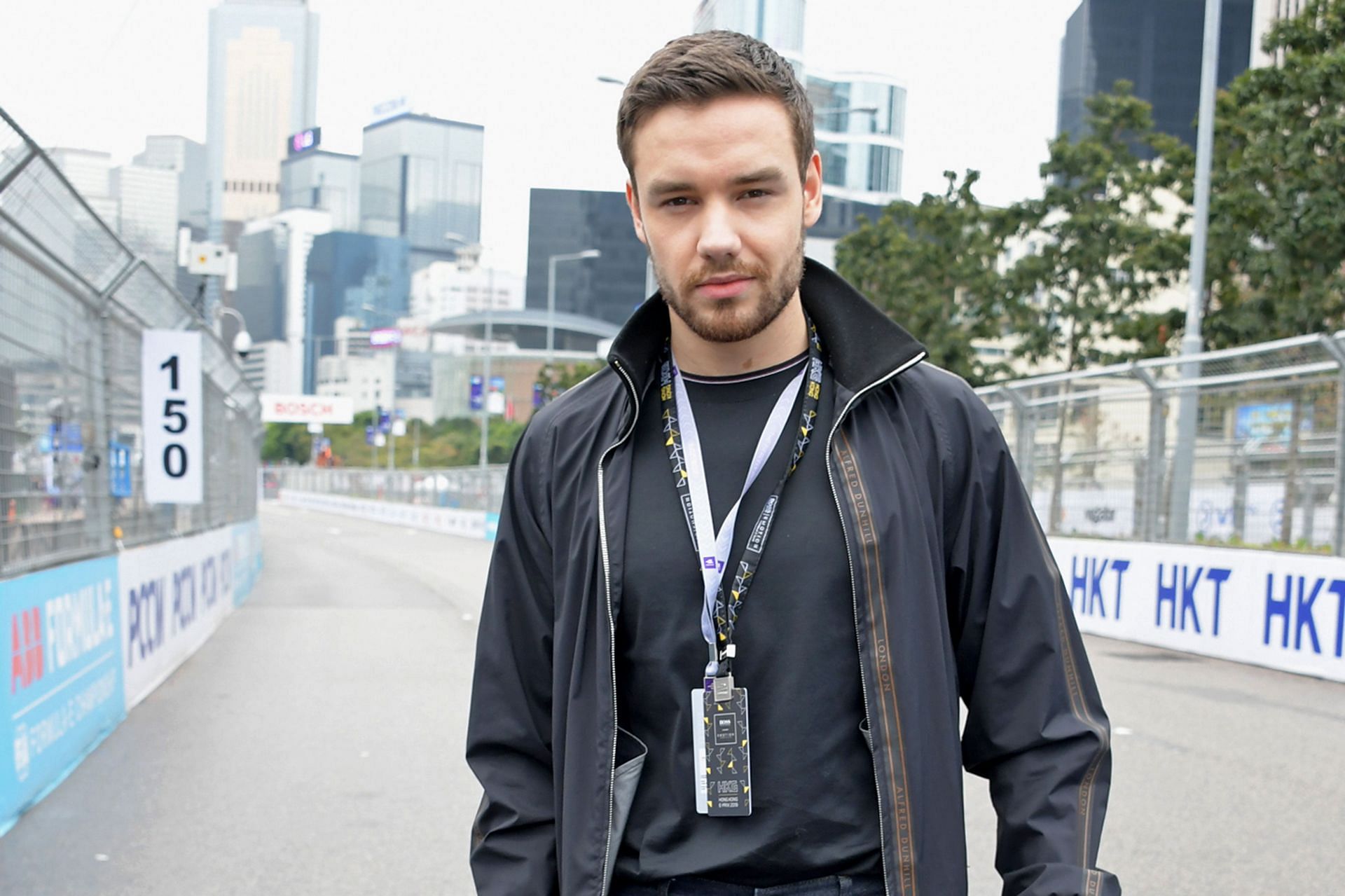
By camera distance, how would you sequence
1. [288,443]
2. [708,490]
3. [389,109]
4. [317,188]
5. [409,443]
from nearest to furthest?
[708,490] → [389,109] → [317,188] → [409,443] → [288,443]

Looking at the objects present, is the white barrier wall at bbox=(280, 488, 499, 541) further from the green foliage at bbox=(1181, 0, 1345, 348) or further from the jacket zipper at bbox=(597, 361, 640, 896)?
the jacket zipper at bbox=(597, 361, 640, 896)

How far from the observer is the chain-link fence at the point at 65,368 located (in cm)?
654

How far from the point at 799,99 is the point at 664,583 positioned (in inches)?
26.9

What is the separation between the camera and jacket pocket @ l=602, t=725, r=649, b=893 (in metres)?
1.97

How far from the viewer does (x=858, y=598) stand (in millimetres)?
1900

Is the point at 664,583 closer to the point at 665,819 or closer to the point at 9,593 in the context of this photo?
the point at 665,819

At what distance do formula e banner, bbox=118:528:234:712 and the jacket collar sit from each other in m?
7.07

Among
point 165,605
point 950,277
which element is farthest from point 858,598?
point 950,277

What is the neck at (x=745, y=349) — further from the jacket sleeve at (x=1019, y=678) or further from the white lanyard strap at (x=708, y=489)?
the jacket sleeve at (x=1019, y=678)

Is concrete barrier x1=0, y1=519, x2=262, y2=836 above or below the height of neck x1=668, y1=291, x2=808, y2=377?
below

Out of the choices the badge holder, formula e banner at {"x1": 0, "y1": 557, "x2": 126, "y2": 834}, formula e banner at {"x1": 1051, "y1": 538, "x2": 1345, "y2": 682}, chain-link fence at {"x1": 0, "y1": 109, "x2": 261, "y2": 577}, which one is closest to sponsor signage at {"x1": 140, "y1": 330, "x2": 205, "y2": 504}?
chain-link fence at {"x1": 0, "y1": 109, "x2": 261, "y2": 577}

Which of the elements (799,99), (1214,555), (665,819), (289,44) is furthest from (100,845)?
(289,44)

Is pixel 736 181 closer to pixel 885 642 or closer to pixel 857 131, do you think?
pixel 885 642

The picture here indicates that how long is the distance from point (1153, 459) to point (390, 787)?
8.95 m
